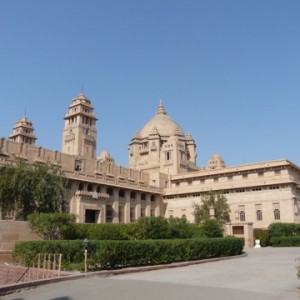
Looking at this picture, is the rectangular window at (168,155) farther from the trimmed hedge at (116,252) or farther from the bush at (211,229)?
the trimmed hedge at (116,252)

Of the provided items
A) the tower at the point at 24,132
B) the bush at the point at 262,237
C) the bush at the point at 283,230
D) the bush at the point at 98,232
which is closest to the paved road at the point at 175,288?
the bush at the point at 98,232

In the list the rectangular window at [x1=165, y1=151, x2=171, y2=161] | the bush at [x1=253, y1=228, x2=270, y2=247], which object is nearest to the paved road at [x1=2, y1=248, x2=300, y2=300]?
the bush at [x1=253, y1=228, x2=270, y2=247]

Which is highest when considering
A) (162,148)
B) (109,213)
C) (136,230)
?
(162,148)

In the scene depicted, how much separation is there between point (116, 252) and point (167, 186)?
48.4 metres

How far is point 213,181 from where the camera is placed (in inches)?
2335

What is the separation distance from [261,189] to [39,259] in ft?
140

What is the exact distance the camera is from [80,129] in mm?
80125

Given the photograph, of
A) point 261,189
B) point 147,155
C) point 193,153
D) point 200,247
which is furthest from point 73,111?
point 200,247

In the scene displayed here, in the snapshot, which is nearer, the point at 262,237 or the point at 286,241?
the point at 286,241

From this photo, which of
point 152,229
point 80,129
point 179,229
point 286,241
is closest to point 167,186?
point 80,129

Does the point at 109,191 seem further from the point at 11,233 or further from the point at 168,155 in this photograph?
the point at 11,233

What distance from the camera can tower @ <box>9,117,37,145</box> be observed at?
3578 inches

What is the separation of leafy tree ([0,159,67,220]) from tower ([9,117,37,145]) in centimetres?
6197

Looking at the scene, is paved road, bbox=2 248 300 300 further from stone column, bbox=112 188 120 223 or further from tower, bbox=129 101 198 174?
tower, bbox=129 101 198 174
